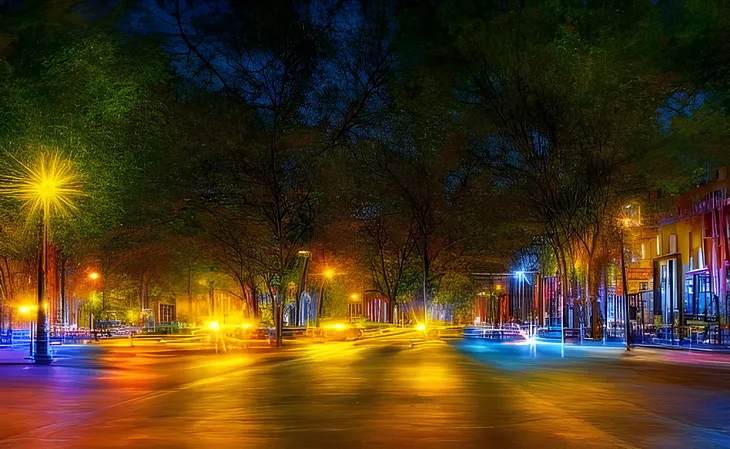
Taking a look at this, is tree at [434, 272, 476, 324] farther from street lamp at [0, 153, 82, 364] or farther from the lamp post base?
the lamp post base

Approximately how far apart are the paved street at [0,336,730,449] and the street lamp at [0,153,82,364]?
2435 mm

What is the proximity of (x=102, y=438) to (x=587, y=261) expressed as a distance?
37.5m

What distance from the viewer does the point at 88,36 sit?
129 ft

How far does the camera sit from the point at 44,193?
106 feet

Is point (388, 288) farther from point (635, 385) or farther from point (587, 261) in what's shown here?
point (635, 385)

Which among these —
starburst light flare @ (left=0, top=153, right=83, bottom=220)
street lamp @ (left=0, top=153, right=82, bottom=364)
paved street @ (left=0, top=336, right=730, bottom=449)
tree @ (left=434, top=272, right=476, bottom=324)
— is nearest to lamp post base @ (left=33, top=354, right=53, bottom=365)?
street lamp @ (left=0, top=153, right=82, bottom=364)

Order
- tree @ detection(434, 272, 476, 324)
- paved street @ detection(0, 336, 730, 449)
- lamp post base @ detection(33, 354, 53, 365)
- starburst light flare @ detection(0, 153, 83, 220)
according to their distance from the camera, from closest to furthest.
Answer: paved street @ detection(0, 336, 730, 449) < lamp post base @ detection(33, 354, 53, 365) < starburst light flare @ detection(0, 153, 83, 220) < tree @ detection(434, 272, 476, 324)

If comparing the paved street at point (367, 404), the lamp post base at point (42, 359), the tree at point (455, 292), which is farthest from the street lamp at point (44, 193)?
the tree at point (455, 292)

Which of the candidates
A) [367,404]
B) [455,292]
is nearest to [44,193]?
[367,404]

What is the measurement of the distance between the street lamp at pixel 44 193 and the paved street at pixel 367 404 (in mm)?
2435

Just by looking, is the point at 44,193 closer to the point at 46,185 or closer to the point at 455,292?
the point at 46,185

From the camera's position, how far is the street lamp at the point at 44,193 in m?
32.9

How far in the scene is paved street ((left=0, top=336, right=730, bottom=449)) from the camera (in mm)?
13281

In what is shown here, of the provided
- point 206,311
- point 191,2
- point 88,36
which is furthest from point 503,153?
point 206,311
